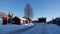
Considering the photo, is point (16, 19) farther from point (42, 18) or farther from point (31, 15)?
point (42, 18)

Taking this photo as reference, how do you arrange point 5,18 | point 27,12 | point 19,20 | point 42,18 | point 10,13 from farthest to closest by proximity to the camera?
point 42,18, point 10,13, point 27,12, point 19,20, point 5,18

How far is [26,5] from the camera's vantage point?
86.0m

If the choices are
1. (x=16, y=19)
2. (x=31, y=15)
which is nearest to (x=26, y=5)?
(x=31, y=15)

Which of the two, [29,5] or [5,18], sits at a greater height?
[29,5]

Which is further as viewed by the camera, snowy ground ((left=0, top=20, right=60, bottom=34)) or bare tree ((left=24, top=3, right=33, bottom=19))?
bare tree ((left=24, top=3, right=33, bottom=19))

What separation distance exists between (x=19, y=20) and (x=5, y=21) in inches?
422

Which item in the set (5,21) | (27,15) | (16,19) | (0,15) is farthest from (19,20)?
(27,15)

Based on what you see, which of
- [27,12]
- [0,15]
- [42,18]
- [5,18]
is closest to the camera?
[0,15]

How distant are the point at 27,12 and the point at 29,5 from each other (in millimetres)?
5280

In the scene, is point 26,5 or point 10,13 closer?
point 26,5

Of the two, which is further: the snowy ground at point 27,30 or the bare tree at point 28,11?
the bare tree at point 28,11

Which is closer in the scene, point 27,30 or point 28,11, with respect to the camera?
point 27,30

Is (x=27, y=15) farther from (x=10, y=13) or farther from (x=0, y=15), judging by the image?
(x=0, y=15)

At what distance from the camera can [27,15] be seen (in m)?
83.9
